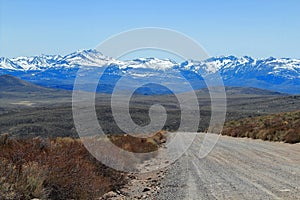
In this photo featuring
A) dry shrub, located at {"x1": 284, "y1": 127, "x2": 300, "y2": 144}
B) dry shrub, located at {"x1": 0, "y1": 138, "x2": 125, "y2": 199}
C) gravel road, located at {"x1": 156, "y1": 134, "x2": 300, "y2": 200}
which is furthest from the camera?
dry shrub, located at {"x1": 284, "y1": 127, "x2": 300, "y2": 144}

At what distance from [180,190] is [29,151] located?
14.3ft

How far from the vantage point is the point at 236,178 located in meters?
13.4

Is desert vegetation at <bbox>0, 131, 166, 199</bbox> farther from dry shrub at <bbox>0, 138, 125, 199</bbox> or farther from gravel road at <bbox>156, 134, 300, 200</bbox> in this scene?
gravel road at <bbox>156, 134, 300, 200</bbox>

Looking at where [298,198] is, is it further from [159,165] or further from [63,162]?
[159,165]

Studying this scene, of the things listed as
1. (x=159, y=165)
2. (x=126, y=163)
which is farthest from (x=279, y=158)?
(x=126, y=163)

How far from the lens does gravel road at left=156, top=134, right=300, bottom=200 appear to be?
10.8m

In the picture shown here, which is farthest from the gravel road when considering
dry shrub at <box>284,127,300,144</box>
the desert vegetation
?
dry shrub at <box>284,127,300,144</box>

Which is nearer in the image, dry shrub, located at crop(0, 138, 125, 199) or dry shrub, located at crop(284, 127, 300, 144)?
dry shrub, located at crop(0, 138, 125, 199)

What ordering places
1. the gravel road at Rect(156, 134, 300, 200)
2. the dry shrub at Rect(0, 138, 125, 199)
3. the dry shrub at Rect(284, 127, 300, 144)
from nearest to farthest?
the dry shrub at Rect(0, 138, 125, 199) → the gravel road at Rect(156, 134, 300, 200) → the dry shrub at Rect(284, 127, 300, 144)

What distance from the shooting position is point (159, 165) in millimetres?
20156

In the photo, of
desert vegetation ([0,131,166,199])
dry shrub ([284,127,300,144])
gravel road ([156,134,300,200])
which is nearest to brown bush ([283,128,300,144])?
dry shrub ([284,127,300,144])

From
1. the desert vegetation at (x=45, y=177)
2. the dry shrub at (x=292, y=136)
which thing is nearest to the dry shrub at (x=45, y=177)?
the desert vegetation at (x=45, y=177)

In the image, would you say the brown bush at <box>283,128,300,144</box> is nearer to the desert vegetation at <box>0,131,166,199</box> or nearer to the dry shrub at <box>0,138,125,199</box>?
the desert vegetation at <box>0,131,166,199</box>

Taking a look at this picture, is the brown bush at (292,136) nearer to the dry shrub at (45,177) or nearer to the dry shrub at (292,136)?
the dry shrub at (292,136)
